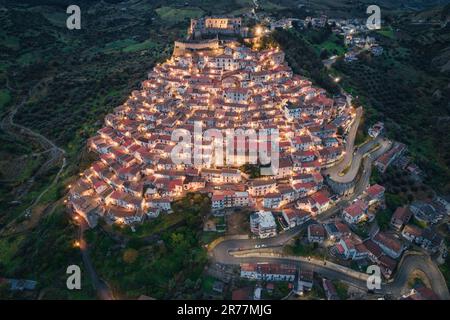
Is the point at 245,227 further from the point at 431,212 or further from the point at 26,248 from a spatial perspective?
the point at 26,248

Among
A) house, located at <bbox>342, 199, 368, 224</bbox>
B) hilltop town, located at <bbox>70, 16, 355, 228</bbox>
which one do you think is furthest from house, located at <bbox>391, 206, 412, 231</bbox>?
hilltop town, located at <bbox>70, 16, 355, 228</bbox>

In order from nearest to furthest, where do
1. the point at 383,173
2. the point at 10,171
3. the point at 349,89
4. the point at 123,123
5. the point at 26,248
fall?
1. the point at 26,248
2. the point at 383,173
3. the point at 123,123
4. the point at 10,171
5. the point at 349,89

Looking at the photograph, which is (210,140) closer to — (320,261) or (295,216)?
(295,216)

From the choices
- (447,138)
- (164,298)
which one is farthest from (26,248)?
(447,138)

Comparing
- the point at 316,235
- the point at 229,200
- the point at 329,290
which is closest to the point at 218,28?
the point at 229,200

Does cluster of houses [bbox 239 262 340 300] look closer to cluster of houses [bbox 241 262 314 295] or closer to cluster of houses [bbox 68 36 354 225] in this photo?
cluster of houses [bbox 241 262 314 295]

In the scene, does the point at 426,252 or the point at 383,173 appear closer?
the point at 426,252
